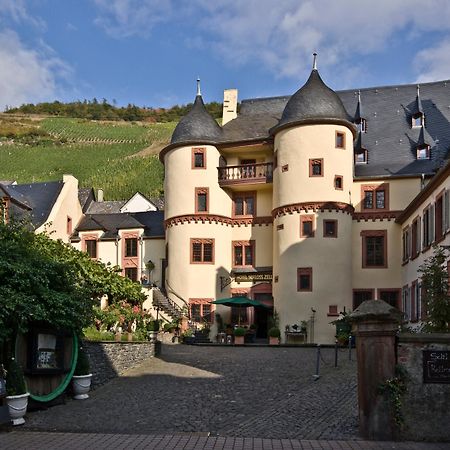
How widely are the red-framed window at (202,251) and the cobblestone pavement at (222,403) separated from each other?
16579 mm

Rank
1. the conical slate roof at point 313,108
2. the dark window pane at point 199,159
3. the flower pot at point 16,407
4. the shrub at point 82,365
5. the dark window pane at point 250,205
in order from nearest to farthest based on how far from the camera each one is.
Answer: the flower pot at point 16,407, the shrub at point 82,365, the conical slate roof at point 313,108, the dark window pane at point 199,159, the dark window pane at point 250,205

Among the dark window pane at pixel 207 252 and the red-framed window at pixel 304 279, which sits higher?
the dark window pane at pixel 207 252

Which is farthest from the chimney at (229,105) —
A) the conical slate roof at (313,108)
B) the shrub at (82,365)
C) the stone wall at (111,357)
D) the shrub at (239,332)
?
the shrub at (82,365)

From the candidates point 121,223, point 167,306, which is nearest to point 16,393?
point 167,306

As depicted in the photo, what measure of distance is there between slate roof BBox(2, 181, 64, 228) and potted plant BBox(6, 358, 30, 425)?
29763 mm

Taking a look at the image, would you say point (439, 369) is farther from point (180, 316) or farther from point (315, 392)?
point (180, 316)

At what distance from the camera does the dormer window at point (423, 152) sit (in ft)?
134

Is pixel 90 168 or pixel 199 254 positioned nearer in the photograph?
pixel 199 254

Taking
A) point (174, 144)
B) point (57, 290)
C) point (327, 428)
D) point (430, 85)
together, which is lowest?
point (327, 428)

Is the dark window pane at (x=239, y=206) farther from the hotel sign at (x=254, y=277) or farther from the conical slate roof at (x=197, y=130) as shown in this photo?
the conical slate roof at (x=197, y=130)

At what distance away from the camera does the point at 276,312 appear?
38.6 metres

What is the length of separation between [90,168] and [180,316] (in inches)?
2633

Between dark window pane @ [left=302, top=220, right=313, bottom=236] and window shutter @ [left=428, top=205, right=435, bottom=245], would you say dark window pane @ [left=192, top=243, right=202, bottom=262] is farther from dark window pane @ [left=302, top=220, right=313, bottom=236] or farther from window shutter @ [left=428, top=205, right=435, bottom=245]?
window shutter @ [left=428, top=205, right=435, bottom=245]

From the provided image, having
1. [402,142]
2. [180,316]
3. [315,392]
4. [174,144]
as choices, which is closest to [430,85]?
[402,142]
